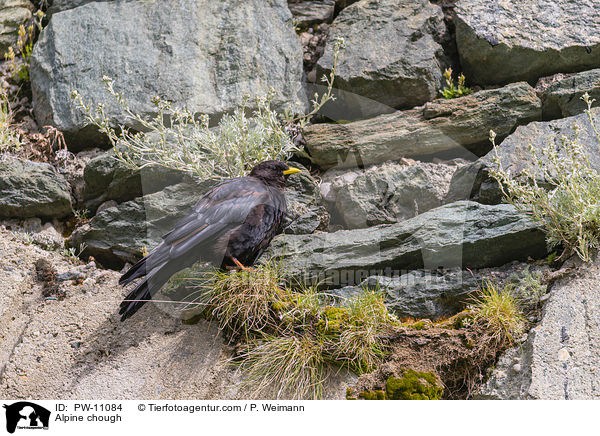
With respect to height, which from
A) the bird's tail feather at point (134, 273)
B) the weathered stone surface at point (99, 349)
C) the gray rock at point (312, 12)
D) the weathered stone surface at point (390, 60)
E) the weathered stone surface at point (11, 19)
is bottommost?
the weathered stone surface at point (99, 349)

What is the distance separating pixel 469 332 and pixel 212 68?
336cm

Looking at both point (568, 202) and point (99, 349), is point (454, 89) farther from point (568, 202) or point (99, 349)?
point (99, 349)

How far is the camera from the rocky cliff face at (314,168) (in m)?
3.90

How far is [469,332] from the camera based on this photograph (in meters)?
3.67

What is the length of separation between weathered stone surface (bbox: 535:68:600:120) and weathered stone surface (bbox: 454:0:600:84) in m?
0.23

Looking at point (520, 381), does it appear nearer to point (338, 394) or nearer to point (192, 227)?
point (338, 394)

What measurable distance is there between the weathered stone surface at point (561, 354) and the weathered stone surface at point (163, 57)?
290 centimetres

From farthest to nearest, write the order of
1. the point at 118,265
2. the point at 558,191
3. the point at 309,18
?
the point at 309,18
the point at 118,265
the point at 558,191

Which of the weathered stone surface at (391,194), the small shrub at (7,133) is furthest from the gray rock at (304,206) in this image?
the small shrub at (7,133)

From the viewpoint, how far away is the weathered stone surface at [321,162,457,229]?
464 cm

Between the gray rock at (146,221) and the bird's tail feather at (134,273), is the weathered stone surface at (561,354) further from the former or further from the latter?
the bird's tail feather at (134,273)

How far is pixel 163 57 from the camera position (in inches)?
216

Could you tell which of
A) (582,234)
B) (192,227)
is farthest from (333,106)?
(582,234)

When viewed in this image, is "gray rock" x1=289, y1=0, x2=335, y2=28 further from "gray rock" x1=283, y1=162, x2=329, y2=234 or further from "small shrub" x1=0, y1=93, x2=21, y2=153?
"small shrub" x1=0, y1=93, x2=21, y2=153
